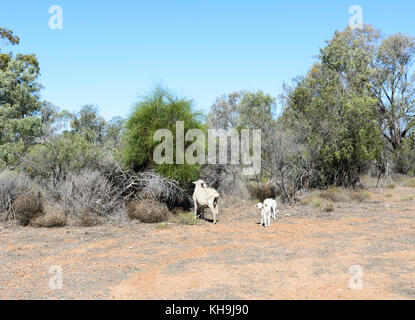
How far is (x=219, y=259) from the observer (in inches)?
307

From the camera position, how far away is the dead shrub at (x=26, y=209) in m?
11.7

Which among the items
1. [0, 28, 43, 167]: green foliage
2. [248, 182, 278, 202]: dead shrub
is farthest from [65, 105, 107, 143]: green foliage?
[248, 182, 278, 202]: dead shrub

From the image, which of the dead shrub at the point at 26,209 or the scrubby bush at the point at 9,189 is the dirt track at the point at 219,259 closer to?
the dead shrub at the point at 26,209

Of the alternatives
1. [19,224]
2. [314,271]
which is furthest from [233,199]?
[314,271]

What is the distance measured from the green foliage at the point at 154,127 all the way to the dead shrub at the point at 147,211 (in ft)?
3.76

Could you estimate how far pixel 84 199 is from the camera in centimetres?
1211

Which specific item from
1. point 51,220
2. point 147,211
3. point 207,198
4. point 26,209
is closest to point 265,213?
point 207,198

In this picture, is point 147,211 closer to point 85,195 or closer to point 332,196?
point 85,195

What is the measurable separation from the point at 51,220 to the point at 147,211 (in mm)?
2877

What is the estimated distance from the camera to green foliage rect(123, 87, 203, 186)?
43.3 ft

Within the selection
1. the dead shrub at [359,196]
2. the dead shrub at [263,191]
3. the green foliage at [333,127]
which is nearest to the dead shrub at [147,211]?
the dead shrub at [263,191]

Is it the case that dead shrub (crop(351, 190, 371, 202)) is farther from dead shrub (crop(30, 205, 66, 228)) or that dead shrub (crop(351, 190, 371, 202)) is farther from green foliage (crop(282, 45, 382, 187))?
dead shrub (crop(30, 205, 66, 228))

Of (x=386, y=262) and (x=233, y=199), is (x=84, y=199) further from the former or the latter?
(x=386, y=262)

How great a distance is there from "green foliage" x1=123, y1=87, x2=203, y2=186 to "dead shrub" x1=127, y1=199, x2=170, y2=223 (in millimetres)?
1147
